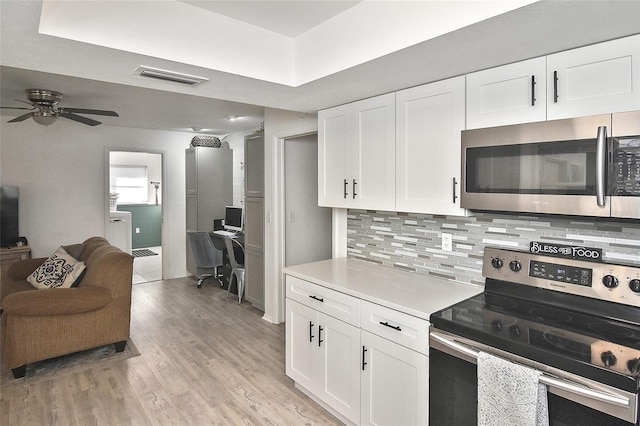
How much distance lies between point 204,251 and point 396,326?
4173 mm

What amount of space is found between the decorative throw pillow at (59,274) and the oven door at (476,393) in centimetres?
319

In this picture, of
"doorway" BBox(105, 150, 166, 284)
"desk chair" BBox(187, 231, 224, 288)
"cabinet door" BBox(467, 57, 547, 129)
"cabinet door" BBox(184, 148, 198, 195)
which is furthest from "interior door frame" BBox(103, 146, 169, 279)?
"cabinet door" BBox(467, 57, 547, 129)

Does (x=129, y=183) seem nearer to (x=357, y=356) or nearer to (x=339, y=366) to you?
(x=339, y=366)

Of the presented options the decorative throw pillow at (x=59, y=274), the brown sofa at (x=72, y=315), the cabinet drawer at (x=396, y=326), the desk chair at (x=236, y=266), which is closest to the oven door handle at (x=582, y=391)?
the cabinet drawer at (x=396, y=326)

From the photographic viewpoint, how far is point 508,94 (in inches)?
71.9

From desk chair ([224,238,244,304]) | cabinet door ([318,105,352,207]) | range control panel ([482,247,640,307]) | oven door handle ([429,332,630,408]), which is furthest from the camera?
desk chair ([224,238,244,304])

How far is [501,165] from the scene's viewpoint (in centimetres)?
183

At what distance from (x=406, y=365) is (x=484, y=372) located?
48 centimetres

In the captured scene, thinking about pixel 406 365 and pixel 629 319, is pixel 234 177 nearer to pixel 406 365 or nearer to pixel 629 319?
pixel 406 365

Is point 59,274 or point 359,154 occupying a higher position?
point 359,154

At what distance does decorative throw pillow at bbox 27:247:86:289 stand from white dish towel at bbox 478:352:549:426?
341cm

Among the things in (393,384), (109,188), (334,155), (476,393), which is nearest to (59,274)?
(109,188)

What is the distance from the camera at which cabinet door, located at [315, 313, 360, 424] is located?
2.19 metres

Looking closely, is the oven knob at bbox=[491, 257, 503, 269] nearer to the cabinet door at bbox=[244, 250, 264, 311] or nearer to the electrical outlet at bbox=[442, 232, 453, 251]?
the electrical outlet at bbox=[442, 232, 453, 251]
